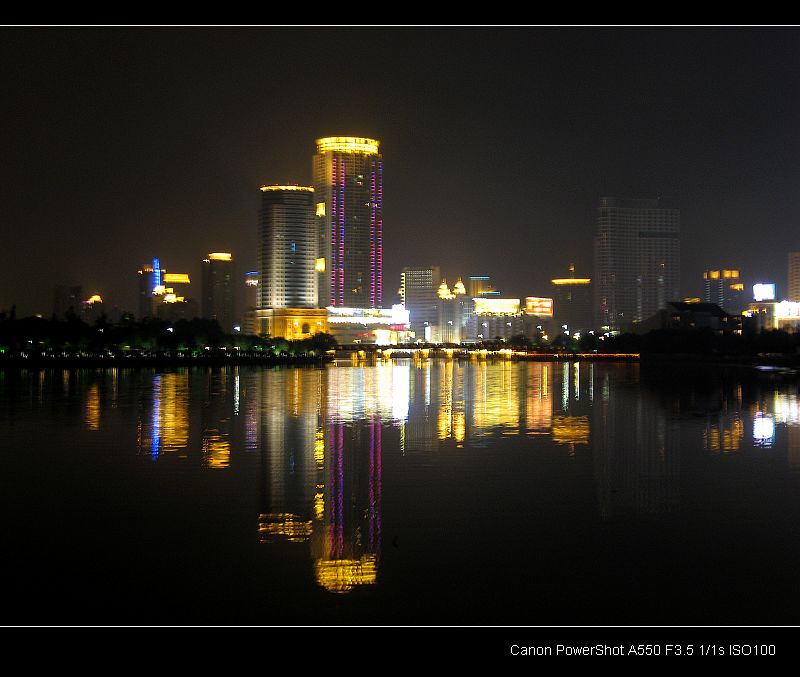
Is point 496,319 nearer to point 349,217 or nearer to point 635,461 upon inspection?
point 349,217

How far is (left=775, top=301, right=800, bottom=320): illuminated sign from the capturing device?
12425cm

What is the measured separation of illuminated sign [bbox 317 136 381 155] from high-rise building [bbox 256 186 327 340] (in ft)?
72.9

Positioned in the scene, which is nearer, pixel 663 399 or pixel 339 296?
pixel 663 399

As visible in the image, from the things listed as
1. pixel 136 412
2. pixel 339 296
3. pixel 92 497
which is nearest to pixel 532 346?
pixel 339 296

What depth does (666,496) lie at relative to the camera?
1172 cm

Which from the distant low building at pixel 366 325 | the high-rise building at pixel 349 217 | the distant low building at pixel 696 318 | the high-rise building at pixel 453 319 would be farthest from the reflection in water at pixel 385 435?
the high-rise building at pixel 453 319

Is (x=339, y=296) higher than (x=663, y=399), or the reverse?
(x=339, y=296)

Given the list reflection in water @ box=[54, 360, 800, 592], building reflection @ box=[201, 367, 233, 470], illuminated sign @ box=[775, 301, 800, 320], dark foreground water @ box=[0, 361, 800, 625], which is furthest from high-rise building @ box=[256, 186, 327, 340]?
dark foreground water @ box=[0, 361, 800, 625]

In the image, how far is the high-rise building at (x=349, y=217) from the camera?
167375 millimetres

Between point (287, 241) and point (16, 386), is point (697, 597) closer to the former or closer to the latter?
point (16, 386)

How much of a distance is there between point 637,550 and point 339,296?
15806 cm

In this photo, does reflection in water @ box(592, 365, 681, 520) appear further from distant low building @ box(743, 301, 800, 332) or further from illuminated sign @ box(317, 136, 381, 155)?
illuminated sign @ box(317, 136, 381, 155)

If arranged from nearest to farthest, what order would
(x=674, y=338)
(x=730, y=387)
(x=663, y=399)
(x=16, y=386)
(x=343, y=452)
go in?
(x=343, y=452)
(x=663, y=399)
(x=16, y=386)
(x=730, y=387)
(x=674, y=338)
